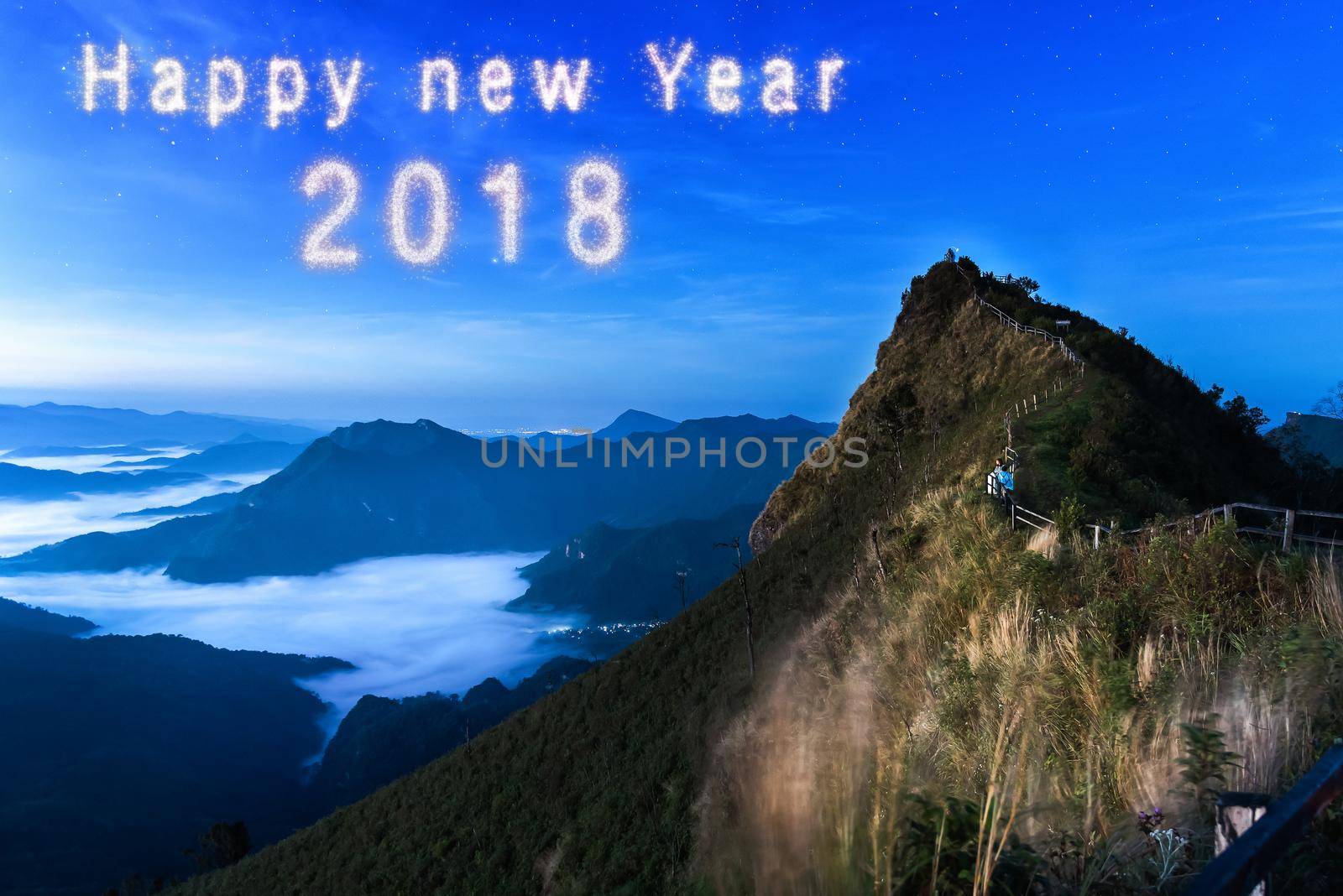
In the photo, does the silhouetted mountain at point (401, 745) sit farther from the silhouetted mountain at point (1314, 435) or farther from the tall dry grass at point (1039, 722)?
the tall dry grass at point (1039, 722)

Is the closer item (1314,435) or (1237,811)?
(1237,811)

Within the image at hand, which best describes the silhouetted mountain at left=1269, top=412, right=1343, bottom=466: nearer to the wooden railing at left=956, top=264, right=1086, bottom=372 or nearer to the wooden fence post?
the wooden railing at left=956, top=264, right=1086, bottom=372

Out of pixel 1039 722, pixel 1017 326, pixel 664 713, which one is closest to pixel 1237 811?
pixel 1039 722

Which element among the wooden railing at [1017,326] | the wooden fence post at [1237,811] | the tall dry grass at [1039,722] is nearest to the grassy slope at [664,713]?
the wooden railing at [1017,326]

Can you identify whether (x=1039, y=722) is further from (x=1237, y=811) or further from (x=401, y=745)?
(x=401, y=745)

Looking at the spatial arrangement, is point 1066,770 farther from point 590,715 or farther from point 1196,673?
point 590,715

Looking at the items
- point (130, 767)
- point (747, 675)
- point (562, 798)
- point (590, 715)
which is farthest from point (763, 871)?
point (130, 767)
